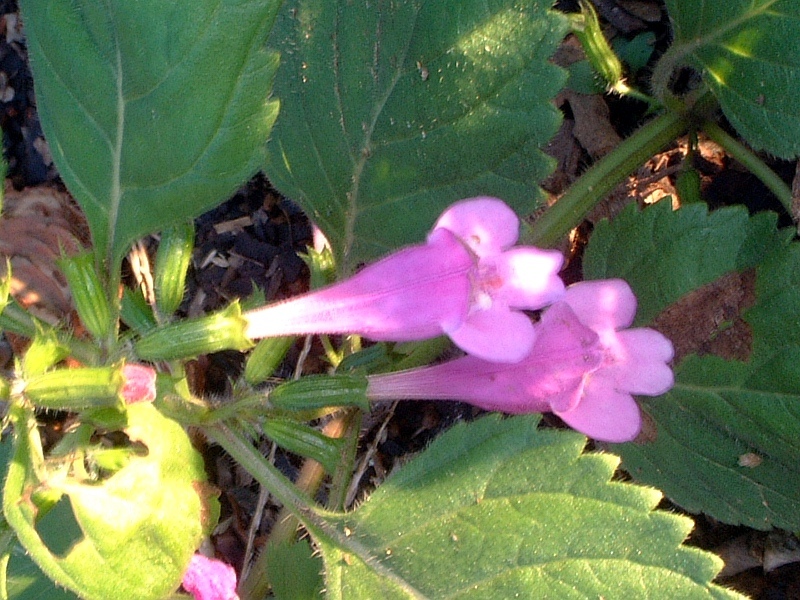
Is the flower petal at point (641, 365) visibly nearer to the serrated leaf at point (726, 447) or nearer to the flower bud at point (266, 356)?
the serrated leaf at point (726, 447)

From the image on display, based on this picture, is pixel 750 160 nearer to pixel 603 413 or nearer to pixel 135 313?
pixel 603 413

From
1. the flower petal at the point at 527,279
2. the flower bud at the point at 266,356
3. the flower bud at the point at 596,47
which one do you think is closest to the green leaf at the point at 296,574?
the flower bud at the point at 266,356

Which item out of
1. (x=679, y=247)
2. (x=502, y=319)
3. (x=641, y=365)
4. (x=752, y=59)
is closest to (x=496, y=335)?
(x=502, y=319)

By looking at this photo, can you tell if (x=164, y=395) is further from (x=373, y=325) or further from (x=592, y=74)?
(x=592, y=74)

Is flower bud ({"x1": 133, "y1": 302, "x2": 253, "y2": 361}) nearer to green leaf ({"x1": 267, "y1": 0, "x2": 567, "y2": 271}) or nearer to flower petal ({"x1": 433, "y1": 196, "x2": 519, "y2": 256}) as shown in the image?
flower petal ({"x1": 433, "y1": 196, "x2": 519, "y2": 256})

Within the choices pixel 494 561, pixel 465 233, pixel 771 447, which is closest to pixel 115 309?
pixel 465 233
